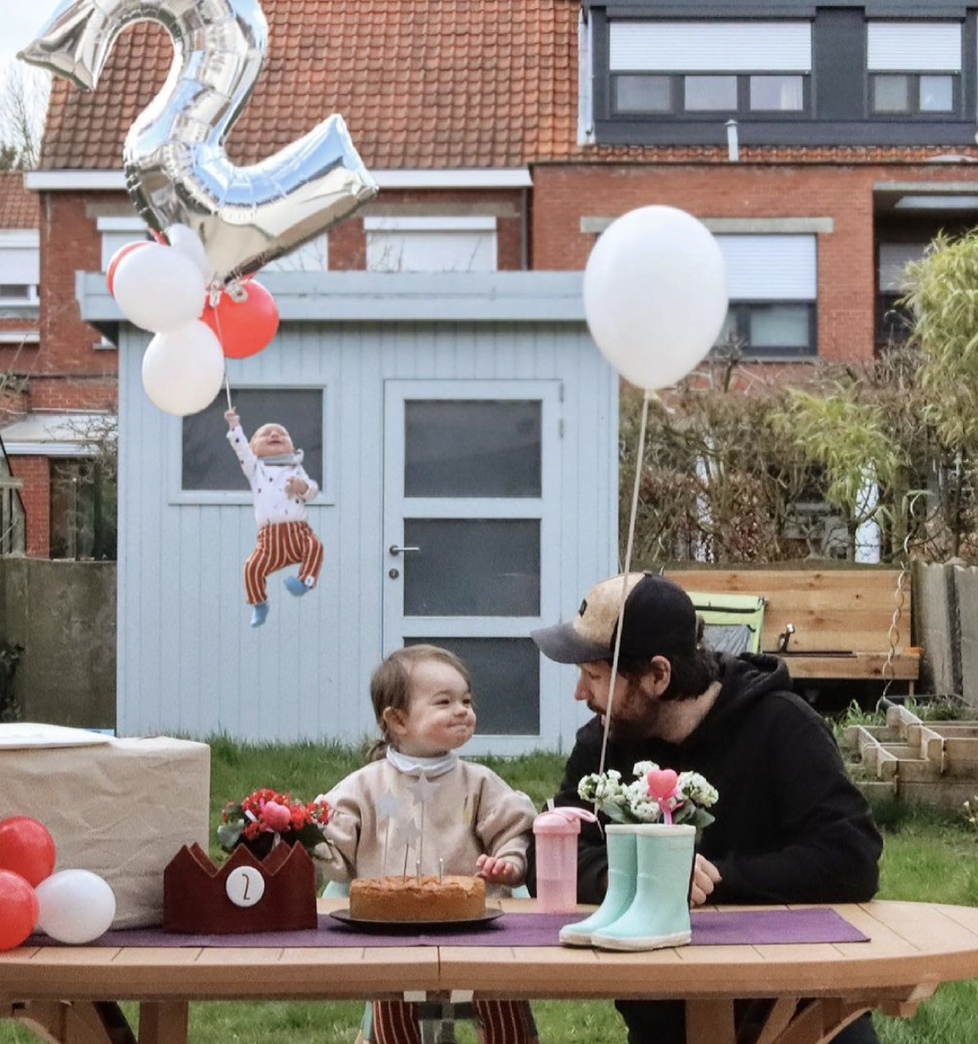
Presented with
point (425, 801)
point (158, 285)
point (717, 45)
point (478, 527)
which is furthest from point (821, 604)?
point (717, 45)

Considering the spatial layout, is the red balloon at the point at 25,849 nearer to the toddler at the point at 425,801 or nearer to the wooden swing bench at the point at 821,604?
the toddler at the point at 425,801

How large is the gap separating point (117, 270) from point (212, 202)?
36cm

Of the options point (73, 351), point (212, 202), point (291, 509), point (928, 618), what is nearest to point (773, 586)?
point (928, 618)

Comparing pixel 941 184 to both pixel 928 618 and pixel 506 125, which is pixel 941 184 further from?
pixel 928 618

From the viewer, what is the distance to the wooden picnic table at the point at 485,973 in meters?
2.51

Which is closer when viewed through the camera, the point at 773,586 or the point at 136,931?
the point at 136,931

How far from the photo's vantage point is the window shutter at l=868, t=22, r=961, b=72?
20766mm

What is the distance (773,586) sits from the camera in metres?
10.5

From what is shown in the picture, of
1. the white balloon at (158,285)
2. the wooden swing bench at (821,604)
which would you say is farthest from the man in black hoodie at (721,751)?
the wooden swing bench at (821,604)

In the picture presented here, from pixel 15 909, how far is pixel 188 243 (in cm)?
315

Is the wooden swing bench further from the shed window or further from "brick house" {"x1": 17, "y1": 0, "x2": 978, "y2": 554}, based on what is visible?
"brick house" {"x1": 17, "y1": 0, "x2": 978, "y2": 554}

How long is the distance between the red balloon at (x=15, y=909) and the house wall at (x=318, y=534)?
691 centimetres

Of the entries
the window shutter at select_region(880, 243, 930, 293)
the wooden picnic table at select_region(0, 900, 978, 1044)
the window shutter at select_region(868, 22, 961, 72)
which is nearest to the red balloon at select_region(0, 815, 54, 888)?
the wooden picnic table at select_region(0, 900, 978, 1044)

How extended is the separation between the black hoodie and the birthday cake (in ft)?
1.17
